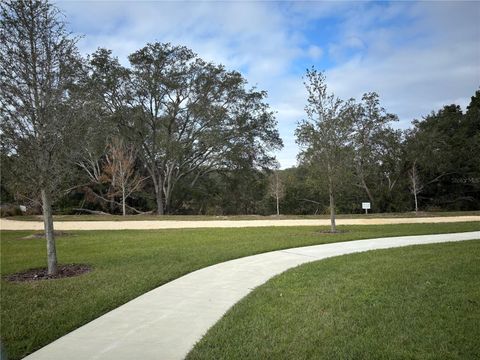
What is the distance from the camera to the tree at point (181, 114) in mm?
31672

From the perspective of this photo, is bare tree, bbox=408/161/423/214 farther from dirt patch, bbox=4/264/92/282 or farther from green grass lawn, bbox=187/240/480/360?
dirt patch, bbox=4/264/92/282

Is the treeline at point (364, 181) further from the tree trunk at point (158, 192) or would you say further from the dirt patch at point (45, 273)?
the dirt patch at point (45, 273)

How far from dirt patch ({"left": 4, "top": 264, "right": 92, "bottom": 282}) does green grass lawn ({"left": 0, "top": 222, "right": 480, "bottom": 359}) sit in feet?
0.95

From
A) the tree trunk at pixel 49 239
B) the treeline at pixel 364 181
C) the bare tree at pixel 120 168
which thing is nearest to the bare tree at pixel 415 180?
the treeline at pixel 364 181

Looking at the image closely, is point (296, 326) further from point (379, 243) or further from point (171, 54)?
point (171, 54)

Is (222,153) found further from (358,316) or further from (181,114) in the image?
(358,316)

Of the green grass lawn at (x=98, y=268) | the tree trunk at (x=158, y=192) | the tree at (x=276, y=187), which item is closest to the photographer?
the green grass lawn at (x=98, y=268)

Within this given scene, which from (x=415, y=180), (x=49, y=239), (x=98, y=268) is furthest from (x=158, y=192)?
(x=49, y=239)

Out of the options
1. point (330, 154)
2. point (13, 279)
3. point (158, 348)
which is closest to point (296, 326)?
point (158, 348)

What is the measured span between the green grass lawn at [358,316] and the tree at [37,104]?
4.56 m

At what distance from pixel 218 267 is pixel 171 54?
88.9ft

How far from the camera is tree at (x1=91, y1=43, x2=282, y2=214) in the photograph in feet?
104

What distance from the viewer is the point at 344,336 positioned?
4.33 metres

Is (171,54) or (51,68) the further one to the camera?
(171,54)
